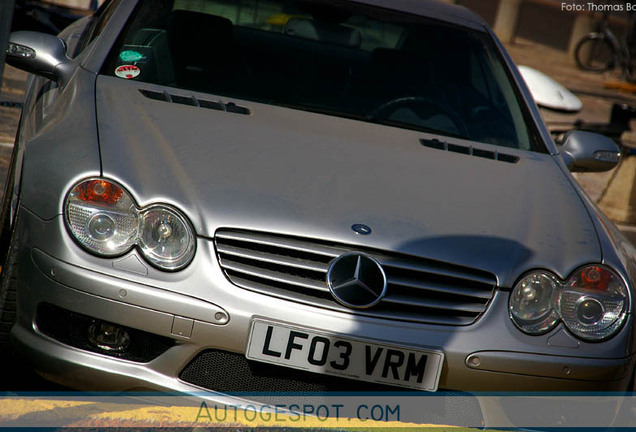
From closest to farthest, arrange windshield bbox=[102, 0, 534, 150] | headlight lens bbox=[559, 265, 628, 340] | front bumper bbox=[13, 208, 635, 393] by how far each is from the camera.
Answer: front bumper bbox=[13, 208, 635, 393] → headlight lens bbox=[559, 265, 628, 340] → windshield bbox=[102, 0, 534, 150]

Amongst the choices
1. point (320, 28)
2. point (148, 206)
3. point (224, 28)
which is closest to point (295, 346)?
point (148, 206)

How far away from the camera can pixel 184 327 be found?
2.55m

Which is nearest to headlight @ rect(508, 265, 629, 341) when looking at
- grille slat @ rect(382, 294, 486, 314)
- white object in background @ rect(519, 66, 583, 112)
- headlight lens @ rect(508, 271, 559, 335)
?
headlight lens @ rect(508, 271, 559, 335)

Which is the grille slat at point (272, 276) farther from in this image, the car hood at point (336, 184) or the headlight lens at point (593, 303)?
the headlight lens at point (593, 303)

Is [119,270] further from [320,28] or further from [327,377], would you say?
[320,28]

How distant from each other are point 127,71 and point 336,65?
3.45 ft

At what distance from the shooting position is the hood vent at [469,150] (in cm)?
361

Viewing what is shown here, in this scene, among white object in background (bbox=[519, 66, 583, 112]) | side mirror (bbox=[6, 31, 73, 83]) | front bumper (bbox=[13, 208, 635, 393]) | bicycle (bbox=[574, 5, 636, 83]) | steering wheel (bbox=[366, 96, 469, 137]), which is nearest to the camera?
front bumper (bbox=[13, 208, 635, 393])

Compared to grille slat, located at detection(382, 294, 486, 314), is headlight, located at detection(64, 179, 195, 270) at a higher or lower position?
higher

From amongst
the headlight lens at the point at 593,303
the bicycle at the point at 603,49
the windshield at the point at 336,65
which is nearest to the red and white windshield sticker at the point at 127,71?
the windshield at the point at 336,65

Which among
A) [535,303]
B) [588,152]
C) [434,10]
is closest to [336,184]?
[535,303]

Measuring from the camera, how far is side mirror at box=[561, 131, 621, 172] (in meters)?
4.07

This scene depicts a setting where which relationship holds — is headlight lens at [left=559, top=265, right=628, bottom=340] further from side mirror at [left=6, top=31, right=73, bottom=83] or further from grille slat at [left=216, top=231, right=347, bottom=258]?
side mirror at [left=6, top=31, right=73, bottom=83]

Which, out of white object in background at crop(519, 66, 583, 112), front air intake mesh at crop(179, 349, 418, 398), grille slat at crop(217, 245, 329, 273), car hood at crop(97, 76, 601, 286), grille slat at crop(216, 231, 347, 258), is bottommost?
white object in background at crop(519, 66, 583, 112)
